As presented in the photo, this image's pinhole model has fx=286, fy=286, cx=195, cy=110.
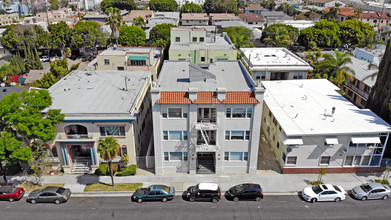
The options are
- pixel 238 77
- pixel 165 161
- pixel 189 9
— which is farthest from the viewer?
pixel 189 9

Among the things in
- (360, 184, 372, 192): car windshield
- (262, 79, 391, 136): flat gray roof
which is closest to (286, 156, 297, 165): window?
(262, 79, 391, 136): flat gray roof

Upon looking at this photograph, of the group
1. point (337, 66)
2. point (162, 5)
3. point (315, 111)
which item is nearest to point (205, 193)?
point (315, 111)

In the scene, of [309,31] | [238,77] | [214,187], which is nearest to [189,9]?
[309,31]

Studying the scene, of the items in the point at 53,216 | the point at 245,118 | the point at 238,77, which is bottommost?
the point at 53,216

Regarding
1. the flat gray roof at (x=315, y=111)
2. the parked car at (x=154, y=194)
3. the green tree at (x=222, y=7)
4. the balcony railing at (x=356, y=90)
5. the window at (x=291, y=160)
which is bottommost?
the parked car at (x=154, y=194)

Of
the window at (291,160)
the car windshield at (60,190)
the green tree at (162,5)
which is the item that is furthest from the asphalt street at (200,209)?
the green tree at (162,5)

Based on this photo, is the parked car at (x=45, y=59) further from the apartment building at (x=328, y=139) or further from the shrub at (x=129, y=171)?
the apartment building at (x=328, y=139)

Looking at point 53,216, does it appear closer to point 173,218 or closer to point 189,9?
point 173,218
